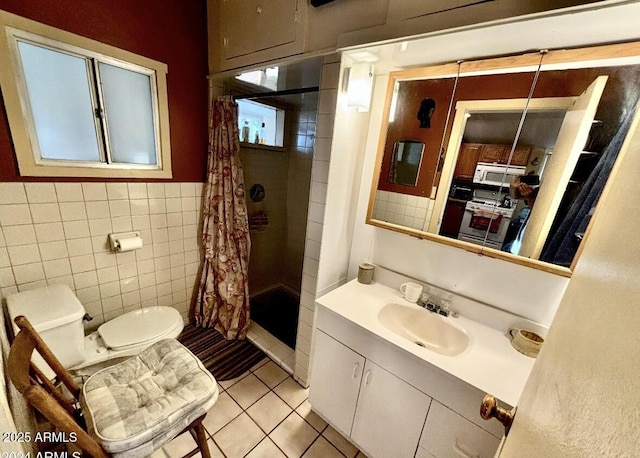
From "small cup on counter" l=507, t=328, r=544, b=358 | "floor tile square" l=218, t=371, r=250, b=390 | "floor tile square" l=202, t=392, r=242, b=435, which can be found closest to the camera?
"small cup on counter" l=507, t=328, r=544, b=358

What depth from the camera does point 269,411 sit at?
1.49 m

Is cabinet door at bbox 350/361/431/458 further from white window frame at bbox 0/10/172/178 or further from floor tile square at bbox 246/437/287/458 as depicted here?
white window frame at bbox 0/10/172/178

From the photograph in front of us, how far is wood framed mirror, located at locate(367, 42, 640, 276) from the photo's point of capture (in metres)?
0.90

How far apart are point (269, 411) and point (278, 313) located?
1108 millimetres

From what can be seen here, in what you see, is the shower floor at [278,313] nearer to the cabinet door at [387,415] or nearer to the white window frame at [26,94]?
the cabinet door at [387,415]

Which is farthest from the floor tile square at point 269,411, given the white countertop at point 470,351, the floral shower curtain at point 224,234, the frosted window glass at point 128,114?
the frosted window glass at point 128,114

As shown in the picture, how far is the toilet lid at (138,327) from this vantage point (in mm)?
1402

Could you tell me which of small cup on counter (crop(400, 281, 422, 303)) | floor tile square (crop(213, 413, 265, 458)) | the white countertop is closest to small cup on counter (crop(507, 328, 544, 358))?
the white countertop

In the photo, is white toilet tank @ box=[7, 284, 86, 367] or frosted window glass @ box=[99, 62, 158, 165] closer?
white toilet tank @ box=[7, 284, 86, 367]

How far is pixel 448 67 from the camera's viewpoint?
1.15 m

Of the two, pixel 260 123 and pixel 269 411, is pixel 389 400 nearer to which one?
pixel 269 411

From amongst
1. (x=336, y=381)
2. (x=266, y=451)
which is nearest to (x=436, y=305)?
(x=336, y=381)

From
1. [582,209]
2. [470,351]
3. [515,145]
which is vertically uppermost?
[515,145]

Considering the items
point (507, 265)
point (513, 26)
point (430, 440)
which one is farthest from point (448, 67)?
point (430, 440)
